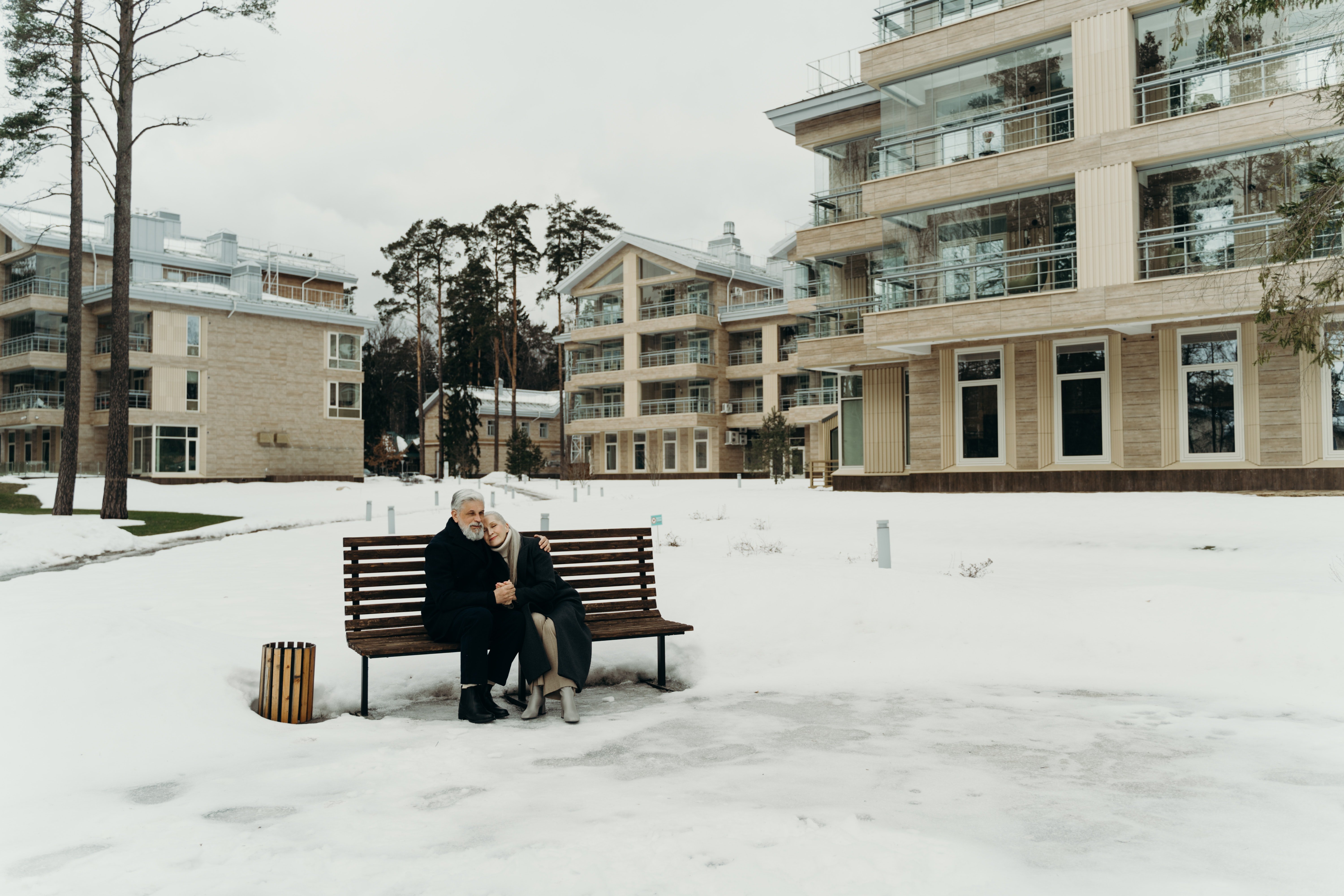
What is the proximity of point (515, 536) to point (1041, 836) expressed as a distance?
151 inches

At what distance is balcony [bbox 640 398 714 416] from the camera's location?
181 feet

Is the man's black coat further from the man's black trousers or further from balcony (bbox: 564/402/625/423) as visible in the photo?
balcony (bbox: 564/402/625/423)

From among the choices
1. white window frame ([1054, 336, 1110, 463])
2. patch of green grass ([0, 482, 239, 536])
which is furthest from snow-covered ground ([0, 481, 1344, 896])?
white window frame ([1054, 336, 1110, 463])

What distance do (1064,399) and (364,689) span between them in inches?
915

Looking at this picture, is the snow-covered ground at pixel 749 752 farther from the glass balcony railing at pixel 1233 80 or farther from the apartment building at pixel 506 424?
the apartment building at pixel 506 424

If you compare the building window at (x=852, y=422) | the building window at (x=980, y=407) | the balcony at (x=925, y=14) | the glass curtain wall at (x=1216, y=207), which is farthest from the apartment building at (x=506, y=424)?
the glass curtain wall at (x=1216, y=207)

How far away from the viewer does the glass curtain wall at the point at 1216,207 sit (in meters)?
21.5

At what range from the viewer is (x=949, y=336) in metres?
25.7

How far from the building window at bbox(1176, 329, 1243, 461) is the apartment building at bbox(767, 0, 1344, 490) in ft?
0.16

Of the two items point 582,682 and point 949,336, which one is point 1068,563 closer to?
point 582,682

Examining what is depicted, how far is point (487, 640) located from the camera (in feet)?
20.3

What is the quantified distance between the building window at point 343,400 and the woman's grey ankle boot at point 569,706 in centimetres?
4689

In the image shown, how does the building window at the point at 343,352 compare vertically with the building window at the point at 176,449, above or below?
above

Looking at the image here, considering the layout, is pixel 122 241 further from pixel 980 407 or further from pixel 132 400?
pixel 132 400
